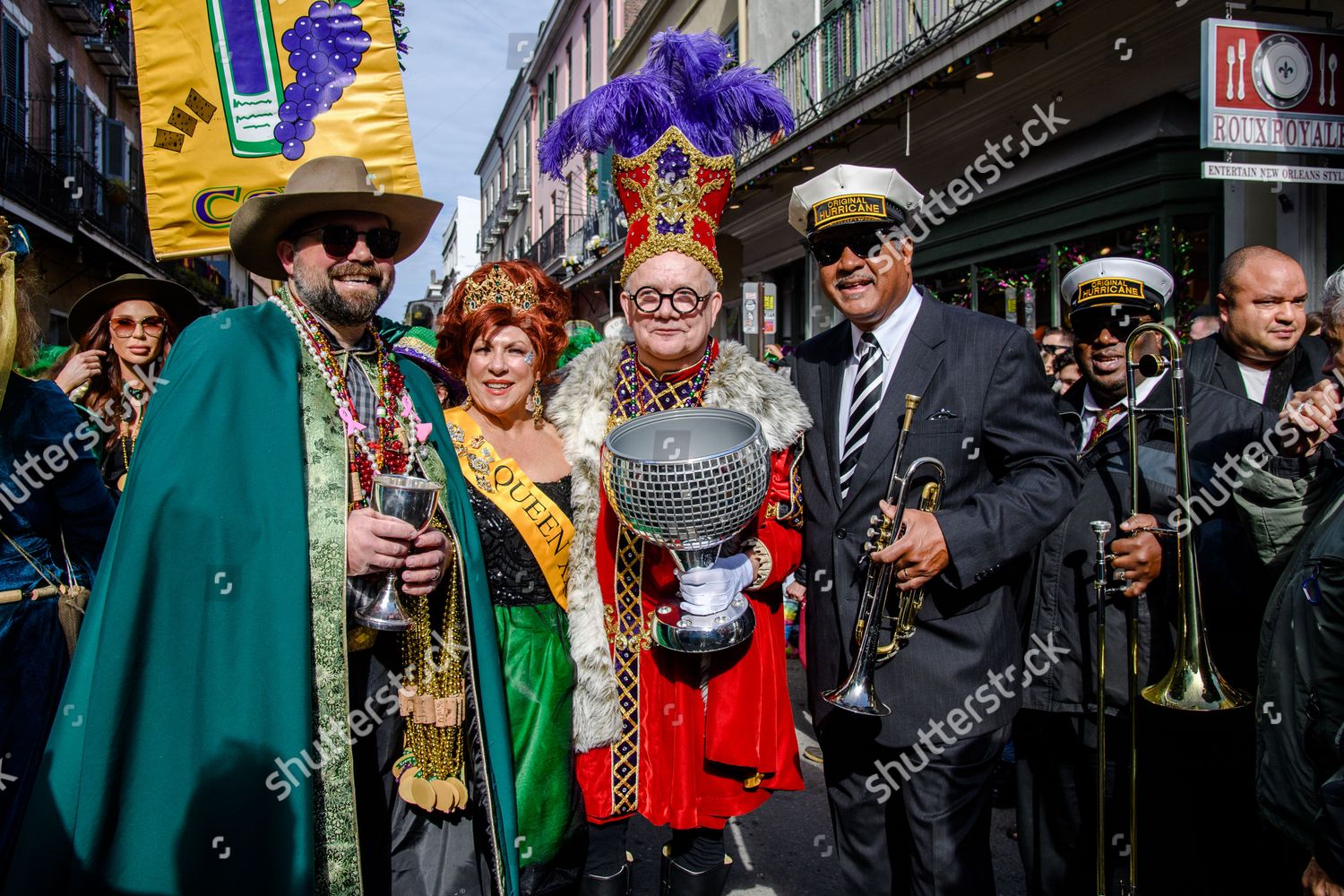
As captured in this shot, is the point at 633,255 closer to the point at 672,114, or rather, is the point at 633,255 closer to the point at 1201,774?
the point at 672,114

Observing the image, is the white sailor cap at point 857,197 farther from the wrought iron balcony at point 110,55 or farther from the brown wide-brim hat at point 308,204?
the wrought iron balcony at point 110,55

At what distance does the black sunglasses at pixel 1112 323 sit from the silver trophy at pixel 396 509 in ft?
7.84

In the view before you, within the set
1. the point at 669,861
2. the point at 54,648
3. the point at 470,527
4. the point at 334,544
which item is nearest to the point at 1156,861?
the point at 669,861

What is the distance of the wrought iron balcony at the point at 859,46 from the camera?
8500 mm

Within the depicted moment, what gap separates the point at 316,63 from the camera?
3104mm

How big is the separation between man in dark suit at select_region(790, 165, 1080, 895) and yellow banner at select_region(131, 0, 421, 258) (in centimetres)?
176

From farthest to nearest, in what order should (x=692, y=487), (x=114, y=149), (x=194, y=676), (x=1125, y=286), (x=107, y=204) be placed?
1. (x=114, y=149)
2. (x=107, y=204)
3. (x=1125, y=286)
4. (x=692, y=487)
5. (x=194, y=676)

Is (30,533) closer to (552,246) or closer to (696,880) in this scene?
(696,880)

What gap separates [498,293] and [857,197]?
1.35 metres

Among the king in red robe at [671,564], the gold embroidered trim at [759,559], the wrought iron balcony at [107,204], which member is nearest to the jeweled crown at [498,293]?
the king in red robe at [671,564]

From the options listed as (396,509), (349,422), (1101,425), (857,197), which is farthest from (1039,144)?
(396,509)

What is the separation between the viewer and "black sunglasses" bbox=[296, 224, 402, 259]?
246 cm

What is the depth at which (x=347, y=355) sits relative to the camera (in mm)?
2582

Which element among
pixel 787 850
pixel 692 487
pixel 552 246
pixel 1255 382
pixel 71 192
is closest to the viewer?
pixel 692 487
